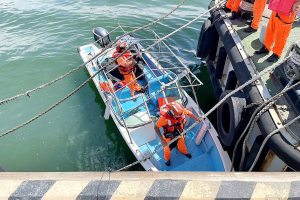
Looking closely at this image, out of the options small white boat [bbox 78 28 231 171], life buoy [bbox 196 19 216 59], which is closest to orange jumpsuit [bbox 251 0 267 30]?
life buoy [bbox 196 19 216 59]

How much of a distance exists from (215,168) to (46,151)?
12.4 ft

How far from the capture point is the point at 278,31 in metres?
3.21

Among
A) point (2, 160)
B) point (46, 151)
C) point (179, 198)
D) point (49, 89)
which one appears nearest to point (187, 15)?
point (49, 89)

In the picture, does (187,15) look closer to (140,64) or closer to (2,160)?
(140,64)

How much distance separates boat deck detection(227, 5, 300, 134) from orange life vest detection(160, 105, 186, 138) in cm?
152

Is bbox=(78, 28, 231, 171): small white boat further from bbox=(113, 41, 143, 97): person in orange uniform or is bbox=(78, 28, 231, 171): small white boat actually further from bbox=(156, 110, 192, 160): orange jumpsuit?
bbox=(113, 41, 143, 97): person in orange uniform

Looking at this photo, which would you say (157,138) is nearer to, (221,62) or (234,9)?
(221,62)

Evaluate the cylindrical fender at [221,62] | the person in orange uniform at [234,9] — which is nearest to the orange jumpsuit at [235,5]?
the person in orange uniform at [234,9]

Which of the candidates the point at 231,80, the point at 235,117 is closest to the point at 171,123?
the point at 235,117

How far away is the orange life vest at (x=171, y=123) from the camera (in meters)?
3.57

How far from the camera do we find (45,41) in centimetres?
823

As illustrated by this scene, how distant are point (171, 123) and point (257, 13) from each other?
3000mm

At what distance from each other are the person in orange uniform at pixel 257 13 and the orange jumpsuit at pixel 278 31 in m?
0.86

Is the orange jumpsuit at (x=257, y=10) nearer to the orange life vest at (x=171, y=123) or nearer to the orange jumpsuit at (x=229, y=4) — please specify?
the orange jumpsuit at (x=229, y=4)
